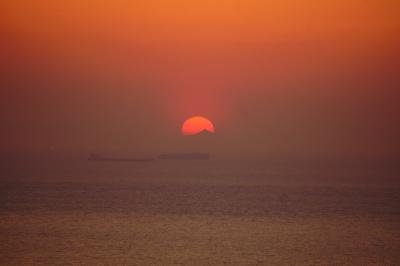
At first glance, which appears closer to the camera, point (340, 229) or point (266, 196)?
point (340, 229)

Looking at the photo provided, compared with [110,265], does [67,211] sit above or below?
above

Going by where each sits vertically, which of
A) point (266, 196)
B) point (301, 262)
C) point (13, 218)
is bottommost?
point (301, 262)

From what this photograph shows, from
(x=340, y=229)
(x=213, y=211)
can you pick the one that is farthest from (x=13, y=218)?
(x=340, y=229)

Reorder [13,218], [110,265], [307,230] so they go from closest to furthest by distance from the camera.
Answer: [110,265] → [307,230] → [13,218]

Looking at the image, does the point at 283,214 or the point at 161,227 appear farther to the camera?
the point at 283,214

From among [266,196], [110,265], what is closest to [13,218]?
[110,265]

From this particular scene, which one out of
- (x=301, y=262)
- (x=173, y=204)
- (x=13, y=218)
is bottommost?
(x=301, y=262)

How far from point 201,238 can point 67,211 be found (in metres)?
19.8

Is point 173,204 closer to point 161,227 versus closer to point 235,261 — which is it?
point 161,227

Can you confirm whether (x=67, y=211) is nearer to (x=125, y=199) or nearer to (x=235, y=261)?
(x=125, y=199)

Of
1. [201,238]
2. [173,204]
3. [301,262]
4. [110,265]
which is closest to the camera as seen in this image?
[110,265]

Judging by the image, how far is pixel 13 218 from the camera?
37.7 meters

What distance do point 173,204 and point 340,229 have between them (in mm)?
21403

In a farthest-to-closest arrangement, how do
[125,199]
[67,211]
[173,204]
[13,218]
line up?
[125,199]
[173,204]
[67,211]
[13,218]
